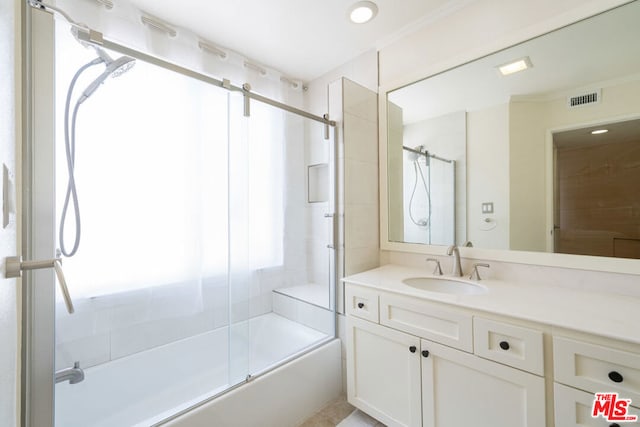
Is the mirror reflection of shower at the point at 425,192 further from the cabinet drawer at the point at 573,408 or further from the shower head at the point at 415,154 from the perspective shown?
the cabinet drawer at the point at 573,408

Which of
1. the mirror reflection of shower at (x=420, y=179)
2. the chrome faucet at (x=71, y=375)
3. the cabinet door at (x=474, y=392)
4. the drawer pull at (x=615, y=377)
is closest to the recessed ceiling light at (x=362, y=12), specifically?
the mirror reflection of shower at (x=420, y=179)

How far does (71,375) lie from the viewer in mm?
1122

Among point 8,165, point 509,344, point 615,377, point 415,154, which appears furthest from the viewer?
point 415,154

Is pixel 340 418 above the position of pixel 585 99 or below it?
below

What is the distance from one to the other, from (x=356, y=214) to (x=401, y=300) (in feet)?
2.33

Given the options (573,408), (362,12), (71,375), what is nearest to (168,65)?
(362,12)

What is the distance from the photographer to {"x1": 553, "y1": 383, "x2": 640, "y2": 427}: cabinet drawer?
0.85 metres

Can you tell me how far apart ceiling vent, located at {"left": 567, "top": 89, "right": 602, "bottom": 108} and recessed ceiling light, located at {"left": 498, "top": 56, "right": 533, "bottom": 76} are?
0.28 meters

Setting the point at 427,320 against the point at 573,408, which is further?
the point at 427,320

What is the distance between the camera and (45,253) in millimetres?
920

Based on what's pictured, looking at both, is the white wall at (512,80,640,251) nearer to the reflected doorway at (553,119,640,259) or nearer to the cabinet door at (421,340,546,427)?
the reflected doorway at (553,119,640,259)

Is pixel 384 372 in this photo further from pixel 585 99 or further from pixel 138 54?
pixel 138 54

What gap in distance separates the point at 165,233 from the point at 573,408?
2006mm

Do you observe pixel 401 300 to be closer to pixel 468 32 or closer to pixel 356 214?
pixel 356 214
